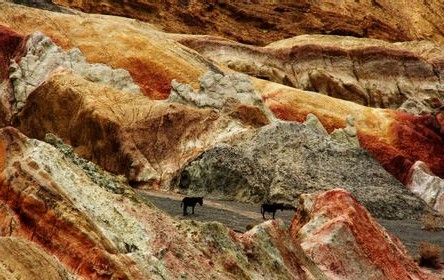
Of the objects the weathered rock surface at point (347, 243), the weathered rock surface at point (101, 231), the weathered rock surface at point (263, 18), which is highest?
the weathered rock surface at point (101, 231)

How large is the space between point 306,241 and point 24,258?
9.16m

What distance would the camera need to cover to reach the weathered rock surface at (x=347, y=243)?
16281mm

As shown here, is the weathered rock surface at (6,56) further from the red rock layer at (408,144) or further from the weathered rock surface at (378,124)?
the red rock layer at (408,144)

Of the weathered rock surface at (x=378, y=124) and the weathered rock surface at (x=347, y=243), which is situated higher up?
the weathered rock surface at (x=347, y=243)

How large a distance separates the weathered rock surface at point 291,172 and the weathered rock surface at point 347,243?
54.9ft

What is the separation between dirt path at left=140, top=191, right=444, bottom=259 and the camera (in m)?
26.2

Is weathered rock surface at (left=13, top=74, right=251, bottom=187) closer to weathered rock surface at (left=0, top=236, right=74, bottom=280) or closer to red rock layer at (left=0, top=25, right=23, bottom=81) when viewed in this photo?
red rock layer at (left=0, top=25, right=23, bottom=81)

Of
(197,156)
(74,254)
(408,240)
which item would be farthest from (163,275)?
(197,156)

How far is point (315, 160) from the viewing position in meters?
38.7

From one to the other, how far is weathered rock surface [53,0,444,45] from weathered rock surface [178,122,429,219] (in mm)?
54972

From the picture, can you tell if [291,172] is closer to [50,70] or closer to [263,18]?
[50,70]

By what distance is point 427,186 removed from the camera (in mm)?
43375

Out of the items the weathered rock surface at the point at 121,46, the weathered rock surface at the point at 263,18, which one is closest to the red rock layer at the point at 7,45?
the weathered rock surface at the point at 121,46

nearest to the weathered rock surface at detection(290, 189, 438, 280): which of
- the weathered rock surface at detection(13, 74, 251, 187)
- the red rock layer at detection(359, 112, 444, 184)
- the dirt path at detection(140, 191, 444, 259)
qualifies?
the dirt path at detection(140, 191, 444, 259)
